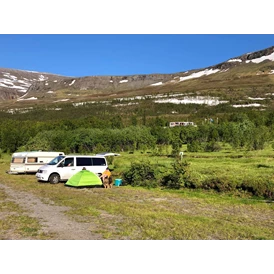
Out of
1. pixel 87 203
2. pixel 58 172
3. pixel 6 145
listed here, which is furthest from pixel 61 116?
pixel 87 203

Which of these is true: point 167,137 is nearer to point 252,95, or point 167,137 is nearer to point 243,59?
point 252,95

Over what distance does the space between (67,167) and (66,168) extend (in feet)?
0.27

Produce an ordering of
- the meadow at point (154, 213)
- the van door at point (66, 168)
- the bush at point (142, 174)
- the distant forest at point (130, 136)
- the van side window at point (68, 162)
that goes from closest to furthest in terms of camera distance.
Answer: the meadow at point (154, 213) → the bush at point (142, 174) → the van door at point (66, 168) → the van side window at point (68, 162) → the distant forest at point (130, 136)

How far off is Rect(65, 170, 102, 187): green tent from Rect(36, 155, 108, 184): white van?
4.51 feet

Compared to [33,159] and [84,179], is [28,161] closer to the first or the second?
[33,159]

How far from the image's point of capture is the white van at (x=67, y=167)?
62.0ft

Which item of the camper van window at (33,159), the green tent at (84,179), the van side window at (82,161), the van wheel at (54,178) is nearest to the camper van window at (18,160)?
the camper van window at (33,159)

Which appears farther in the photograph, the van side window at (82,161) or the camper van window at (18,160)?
the camper van window at (18,160)

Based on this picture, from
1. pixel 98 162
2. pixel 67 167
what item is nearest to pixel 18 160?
pixel 67 167

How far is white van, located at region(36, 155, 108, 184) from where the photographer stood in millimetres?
18906

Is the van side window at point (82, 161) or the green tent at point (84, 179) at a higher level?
the van side window at point (82, 161)

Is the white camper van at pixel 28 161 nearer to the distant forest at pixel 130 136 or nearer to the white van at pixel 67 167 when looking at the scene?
the white van at pixel 67 167
